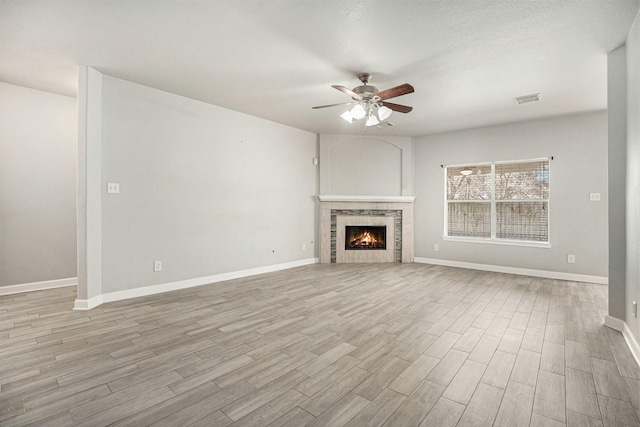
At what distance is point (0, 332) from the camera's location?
277 cm

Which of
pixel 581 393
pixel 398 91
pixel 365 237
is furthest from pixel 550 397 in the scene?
pixel 365 237

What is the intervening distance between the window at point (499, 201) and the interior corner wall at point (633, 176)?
2741mm

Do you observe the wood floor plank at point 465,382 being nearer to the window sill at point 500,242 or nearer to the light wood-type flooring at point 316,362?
the light wood-type flooring at point 316,362

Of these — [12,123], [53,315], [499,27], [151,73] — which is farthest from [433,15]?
[12,123]

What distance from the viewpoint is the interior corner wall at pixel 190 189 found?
3.79m

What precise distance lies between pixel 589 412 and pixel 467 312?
1655mm

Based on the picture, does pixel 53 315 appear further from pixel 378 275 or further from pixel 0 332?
pixel 378 275

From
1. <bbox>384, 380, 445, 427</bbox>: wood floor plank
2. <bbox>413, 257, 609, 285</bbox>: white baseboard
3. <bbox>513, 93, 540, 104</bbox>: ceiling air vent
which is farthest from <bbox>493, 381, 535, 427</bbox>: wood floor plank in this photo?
<bbox>413, 257, 609, 285</bbox>: white baseboard

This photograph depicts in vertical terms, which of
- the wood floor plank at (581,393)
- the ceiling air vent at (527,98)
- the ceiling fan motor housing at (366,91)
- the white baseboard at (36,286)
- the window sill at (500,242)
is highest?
the ceiling air vent at (527,98)

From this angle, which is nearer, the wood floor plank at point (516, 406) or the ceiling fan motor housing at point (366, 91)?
the wood floor plank at point (516, 406)

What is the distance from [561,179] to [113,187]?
6.64 m

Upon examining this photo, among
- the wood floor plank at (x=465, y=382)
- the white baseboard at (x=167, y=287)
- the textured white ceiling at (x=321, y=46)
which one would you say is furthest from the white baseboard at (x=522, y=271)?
the wood floor plank at (x=465, y=382)

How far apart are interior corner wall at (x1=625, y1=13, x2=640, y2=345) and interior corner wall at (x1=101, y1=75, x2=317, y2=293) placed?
459 centimetres

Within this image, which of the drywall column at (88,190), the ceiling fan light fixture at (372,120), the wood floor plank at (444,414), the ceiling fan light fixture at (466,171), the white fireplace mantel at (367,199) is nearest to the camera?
the wood floor plank at (444,414)
